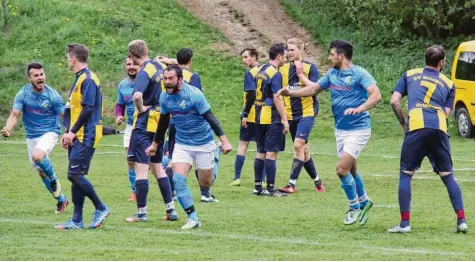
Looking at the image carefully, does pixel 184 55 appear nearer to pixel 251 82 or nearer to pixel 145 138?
pixel 251 82

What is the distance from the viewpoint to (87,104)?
503 inches

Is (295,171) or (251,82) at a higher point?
(251,82)

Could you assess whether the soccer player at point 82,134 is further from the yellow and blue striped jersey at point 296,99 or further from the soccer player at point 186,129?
the yellow and blue striped jersey at point 296,99

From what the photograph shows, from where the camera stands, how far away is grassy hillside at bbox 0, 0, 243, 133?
32.5 meters

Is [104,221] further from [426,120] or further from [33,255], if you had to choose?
[426,120]

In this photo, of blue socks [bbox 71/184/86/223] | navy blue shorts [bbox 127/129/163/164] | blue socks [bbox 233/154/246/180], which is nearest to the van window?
blue socks [bbox 233/154/246/180]

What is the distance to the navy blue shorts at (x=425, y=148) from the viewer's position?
1212cm

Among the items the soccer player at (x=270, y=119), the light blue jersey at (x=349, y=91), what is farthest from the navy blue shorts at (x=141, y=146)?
the soccer player at (x=270, y=119)

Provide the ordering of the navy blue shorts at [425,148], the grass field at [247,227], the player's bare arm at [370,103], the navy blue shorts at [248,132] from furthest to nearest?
1. the navy blue shorts at [248,132]
2. the player's bare arm at [370,103]
3. the navy blue shorts at [425,148]
4. the grass field at [247,227]

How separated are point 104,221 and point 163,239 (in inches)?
69.6

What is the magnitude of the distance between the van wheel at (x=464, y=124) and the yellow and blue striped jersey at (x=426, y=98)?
16.0 meters

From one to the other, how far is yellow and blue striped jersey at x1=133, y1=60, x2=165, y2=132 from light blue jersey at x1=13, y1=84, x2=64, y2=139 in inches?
74.3

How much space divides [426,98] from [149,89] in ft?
10.9

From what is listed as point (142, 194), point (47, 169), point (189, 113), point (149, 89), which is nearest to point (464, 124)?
point (47, 169)
